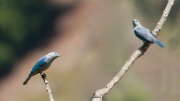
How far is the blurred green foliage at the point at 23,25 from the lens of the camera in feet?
5.00

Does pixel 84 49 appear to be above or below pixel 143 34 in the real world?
above

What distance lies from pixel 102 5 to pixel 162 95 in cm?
45

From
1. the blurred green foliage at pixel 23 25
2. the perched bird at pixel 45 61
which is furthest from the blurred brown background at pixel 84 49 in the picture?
the perched bird at pixel 45 61

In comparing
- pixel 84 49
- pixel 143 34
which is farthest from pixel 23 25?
pixel 143 34

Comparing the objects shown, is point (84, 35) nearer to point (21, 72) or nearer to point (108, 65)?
point (108, 65)

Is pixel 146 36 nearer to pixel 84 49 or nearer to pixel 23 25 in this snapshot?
pixel 84 49

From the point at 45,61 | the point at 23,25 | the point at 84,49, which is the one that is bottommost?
the point at 45,61

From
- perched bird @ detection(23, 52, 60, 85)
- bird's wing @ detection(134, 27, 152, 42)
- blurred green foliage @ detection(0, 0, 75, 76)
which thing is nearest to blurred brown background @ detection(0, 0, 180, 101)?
blurred green foliage @ detection(0, 0, 75, 76)

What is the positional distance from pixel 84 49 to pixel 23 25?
0.92 ft

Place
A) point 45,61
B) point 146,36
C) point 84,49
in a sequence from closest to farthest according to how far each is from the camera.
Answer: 1. point 45,61
2. point 146,36
3. point 84,49

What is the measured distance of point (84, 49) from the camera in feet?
4.94

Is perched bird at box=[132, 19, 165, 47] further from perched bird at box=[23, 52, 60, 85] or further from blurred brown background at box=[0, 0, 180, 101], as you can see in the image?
blurred brown background at box=[0, 0, 180, 101]

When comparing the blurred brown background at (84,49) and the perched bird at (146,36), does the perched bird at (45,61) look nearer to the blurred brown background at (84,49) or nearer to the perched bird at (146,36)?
the perched bird at (146,36)

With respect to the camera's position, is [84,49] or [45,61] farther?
[84,49]
